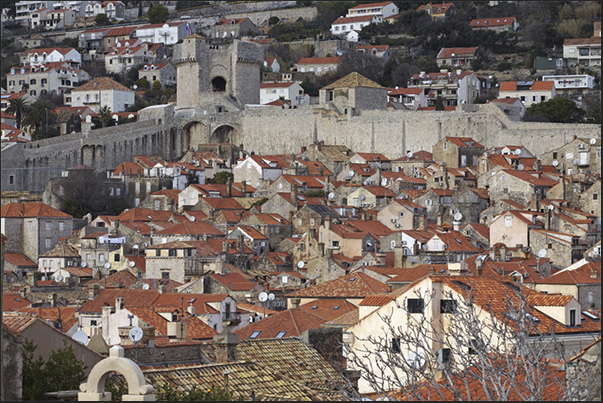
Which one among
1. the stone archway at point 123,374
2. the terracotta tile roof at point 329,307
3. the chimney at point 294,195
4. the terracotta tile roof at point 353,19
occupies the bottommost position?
the terracotta tile roof at point 329,307

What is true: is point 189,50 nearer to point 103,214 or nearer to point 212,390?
point 103,214

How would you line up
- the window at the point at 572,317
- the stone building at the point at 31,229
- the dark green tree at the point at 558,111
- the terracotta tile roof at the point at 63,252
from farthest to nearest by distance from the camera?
the dark green tree at the point at 558,111, the stone building at the point at 31,229, the terracotta tile roof at the point at 63,252, the window at the point at 572,317

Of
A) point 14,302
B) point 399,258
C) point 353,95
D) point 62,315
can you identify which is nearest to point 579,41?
point 353,95

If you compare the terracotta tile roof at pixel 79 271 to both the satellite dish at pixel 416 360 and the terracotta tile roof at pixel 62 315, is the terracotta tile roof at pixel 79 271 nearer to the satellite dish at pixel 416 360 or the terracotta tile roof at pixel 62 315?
the terracotta tile roof at pixel 62 315

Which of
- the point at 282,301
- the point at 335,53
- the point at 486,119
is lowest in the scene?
the point at 282,301

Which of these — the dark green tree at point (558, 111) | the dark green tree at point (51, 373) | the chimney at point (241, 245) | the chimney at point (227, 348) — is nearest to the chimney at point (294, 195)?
the chimney at point (241, 245)

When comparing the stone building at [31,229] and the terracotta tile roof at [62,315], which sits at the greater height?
the stone building at [31,229]

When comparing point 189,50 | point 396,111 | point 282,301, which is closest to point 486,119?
point 396,111
